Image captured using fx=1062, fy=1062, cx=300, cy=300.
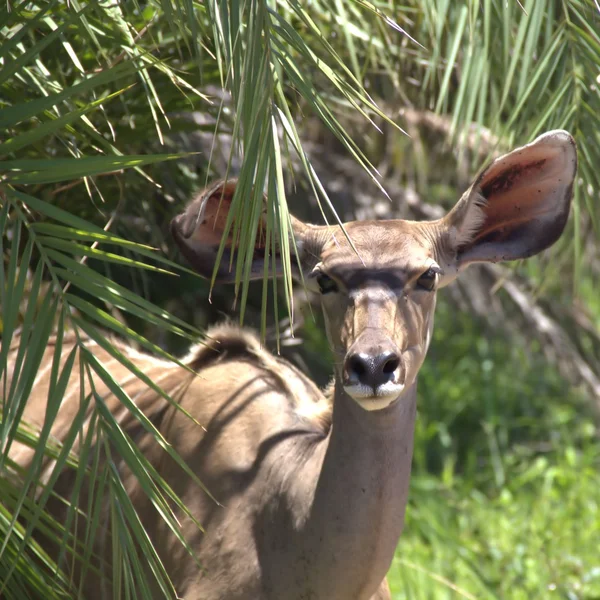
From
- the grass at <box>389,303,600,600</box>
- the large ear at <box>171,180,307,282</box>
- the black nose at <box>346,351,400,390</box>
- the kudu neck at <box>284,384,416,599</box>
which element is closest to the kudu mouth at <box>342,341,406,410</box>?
the black nose at <box>346,351,400,390</box>

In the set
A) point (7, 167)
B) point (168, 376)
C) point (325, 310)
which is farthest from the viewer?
point (168, 376)

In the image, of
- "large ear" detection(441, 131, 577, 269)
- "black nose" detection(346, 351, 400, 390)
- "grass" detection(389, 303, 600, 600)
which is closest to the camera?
"black nose" detection(346, 351, 400, 390)

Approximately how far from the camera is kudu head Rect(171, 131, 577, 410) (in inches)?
84.4

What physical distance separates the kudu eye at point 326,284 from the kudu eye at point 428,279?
190 millimetres

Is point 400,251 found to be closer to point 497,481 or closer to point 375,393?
point 375,393

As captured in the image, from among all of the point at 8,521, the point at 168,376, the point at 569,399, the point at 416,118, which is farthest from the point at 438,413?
the point at 8,521

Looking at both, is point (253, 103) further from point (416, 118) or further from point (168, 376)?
point (416, 118)

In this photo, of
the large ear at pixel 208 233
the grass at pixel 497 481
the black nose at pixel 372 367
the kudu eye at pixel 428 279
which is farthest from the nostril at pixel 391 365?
the grass at pixel 497 481

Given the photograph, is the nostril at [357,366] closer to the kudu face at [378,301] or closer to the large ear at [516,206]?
the kudu face at [378,301]

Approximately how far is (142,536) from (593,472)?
2.70 meters

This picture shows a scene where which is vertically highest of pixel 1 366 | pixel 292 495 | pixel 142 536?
pixel 1 366

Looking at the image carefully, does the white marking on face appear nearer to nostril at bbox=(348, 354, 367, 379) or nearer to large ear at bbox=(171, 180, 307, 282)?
nostril at bbox=(348, 354, 367, 379)

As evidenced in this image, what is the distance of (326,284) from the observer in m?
2.40

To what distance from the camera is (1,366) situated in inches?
80.0
